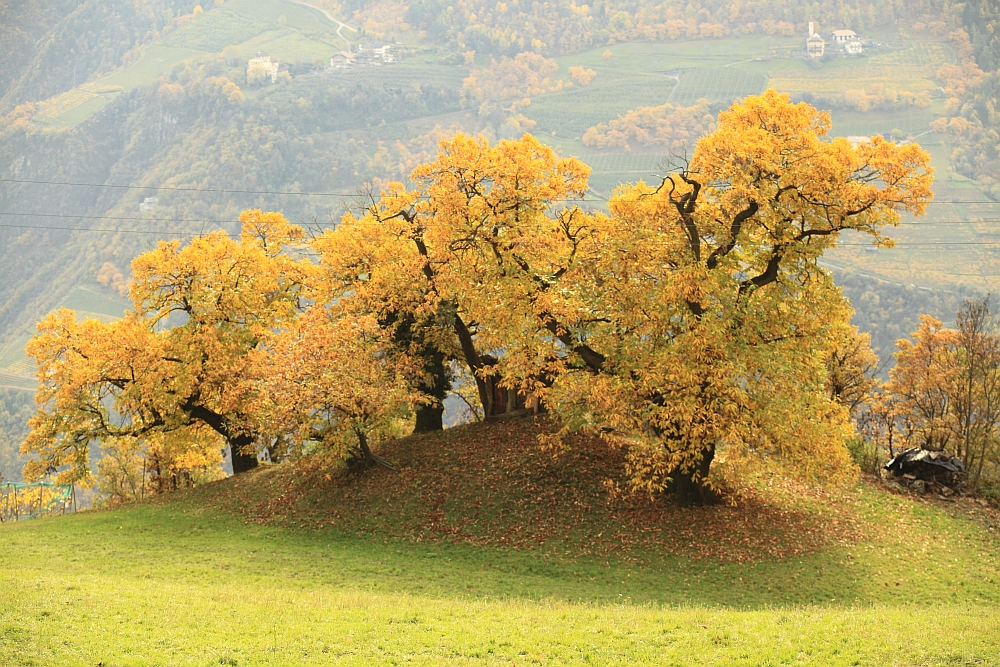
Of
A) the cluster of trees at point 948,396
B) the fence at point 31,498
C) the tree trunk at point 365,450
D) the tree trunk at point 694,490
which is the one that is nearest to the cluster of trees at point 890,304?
the cluster of trees at point 948,396

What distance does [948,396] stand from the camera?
39750mm

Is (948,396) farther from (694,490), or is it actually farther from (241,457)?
(241,457)

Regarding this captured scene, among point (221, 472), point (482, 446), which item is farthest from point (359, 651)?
point (221, 472)

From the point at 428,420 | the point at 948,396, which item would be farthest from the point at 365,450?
the point at 948,396

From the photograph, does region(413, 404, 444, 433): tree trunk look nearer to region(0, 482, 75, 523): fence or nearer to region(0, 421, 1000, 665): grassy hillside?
region(0, 421, 1000, 665): grassy hillside

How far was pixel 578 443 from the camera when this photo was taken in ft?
96.5

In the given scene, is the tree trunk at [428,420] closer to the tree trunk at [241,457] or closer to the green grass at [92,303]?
the tree trunk at [241,457]

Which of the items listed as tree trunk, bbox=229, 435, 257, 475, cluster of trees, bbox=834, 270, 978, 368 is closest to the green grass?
cluster of trees, bbox=834, 270, 978, 368

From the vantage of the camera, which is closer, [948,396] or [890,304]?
[948,396]

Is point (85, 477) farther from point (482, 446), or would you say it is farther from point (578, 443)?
point (578, 443)

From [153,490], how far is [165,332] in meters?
12.4

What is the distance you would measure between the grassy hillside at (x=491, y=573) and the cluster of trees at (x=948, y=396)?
5628 millimetres

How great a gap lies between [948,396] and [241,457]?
32.8 metres

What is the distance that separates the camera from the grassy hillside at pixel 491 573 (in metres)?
13.9
